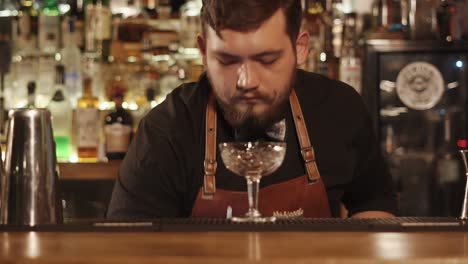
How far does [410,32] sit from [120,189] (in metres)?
2.19

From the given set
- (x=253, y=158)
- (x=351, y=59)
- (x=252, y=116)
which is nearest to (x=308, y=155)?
(x=252, y=116)

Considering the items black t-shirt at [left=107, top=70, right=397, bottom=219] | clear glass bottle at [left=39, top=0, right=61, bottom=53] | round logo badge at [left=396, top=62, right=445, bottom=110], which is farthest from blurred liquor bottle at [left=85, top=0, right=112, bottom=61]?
black t-shirt at [left=107, top=70, right=397, bottom=219]

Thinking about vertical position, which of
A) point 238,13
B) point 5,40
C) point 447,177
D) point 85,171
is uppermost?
point 238,13

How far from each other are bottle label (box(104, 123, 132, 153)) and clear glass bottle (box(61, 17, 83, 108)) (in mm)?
330

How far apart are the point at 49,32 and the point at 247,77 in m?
2.20

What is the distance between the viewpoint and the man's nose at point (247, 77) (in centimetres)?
171

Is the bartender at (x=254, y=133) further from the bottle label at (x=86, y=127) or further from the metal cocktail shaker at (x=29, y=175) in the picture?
the bottle label at (x=86, y=127)

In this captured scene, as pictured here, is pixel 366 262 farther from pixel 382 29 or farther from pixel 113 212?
pixel 382 29

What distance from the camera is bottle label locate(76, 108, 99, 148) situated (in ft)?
11.7

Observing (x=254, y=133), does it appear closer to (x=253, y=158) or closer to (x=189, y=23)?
(x=253, y=158)

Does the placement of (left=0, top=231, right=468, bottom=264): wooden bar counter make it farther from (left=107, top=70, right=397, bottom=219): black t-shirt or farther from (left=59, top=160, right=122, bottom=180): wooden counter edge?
(left=59, top=160, right=122, bottom=180): wooden counter edge

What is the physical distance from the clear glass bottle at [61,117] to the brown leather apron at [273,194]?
1798 mm

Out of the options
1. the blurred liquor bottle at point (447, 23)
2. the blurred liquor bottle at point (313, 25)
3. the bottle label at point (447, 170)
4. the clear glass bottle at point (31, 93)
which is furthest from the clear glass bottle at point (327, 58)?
the clear glass bottle at point (31, 93)

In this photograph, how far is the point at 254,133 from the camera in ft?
6.17
